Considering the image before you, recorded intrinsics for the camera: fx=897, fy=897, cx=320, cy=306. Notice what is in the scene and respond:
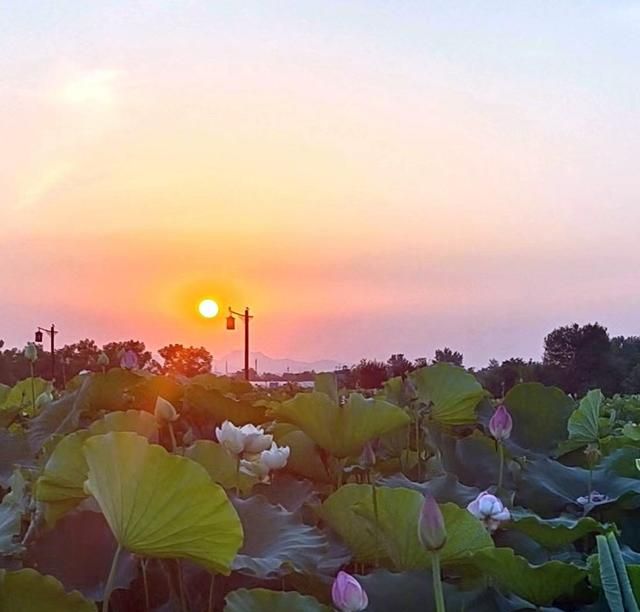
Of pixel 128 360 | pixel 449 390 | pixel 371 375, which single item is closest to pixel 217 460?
pixel 449 390

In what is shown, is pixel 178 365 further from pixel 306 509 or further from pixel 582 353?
pixel 582 353

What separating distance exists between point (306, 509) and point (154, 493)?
396mm

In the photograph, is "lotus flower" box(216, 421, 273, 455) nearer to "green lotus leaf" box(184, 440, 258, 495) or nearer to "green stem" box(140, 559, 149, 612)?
"green lotus leaf" box(184, 440, 258, 495)

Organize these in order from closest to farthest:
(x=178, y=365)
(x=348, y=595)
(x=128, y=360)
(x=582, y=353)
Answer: (x=348, y=595), (x=128, y=360), (x=178, y=365), (x=582, y=353)

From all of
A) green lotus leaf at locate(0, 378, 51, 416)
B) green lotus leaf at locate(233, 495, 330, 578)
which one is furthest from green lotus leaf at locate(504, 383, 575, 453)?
green lotus leaf at locate(0, 378, 51, 416)

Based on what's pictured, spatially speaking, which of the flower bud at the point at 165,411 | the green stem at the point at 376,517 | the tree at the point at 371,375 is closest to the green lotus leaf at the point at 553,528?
the green stem at the point at 376,517

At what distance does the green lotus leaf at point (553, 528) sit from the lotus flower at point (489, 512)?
0.05ft

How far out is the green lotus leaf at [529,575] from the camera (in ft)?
2.11

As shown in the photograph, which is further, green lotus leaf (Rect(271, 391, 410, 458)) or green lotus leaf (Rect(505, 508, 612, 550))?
green lotus leaf (Rect(271, 391, 410, 458))

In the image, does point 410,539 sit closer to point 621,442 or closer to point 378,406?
point 378,406

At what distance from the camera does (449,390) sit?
130 centimetres

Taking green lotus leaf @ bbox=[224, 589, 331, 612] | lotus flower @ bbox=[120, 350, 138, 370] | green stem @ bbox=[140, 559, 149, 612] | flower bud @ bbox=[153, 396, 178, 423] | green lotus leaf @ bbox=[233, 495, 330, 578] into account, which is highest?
lotus flower @ bbox=[120, 350, 138, 370]

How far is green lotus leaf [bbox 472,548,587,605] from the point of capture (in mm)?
644

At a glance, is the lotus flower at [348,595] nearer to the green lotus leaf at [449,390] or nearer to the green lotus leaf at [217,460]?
the green lotus leaf at [217,460]
